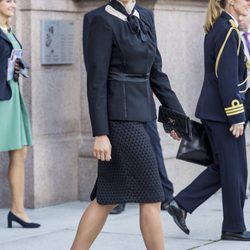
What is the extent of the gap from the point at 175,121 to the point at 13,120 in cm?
197

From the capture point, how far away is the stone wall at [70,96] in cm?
805

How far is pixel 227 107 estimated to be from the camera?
6.46 metres

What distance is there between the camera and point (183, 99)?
28.5 ft

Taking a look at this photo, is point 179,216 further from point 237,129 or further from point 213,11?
point 213,11

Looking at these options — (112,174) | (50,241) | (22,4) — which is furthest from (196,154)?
(22,4)

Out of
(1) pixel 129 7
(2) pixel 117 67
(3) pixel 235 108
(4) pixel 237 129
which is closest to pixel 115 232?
(4) pixel 237 129

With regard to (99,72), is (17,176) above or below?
below

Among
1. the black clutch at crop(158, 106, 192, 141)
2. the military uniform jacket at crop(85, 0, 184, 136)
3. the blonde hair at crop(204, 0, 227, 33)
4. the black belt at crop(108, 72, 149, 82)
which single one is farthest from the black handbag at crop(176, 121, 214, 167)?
the black belt at crop(108, 72, 149, 82)

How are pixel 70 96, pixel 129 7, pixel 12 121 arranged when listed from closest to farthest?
pixel 129 7 < pixel 12 121 < pixel 70 96

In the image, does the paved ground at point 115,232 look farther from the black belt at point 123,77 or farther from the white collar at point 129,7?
the white collar at point 129,7

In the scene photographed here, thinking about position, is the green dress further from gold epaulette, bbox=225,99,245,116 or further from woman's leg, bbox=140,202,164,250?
woman's leg, bbox=140,202,164,250

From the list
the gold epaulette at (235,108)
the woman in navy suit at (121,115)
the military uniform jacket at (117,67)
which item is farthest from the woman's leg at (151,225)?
the gold epaulette at (235,108)

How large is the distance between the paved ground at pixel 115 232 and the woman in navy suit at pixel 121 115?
128 centimetres

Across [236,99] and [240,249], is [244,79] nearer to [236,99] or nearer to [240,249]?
[236,99]
